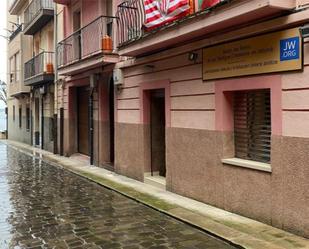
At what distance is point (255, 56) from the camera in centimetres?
711

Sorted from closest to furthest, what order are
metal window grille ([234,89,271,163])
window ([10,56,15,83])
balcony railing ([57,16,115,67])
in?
metal window grille ([234,89,271,163]) → balcony railing ([57,16,115,67]) → window ([10,56,15,83])

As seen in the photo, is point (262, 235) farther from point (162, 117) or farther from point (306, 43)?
point (162, 117)

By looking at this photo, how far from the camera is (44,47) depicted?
23.2 m

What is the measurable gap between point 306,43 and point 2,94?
3962 centimetres

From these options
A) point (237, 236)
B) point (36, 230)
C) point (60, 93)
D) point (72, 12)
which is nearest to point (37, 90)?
point (60, 93)

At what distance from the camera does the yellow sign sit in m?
6.38

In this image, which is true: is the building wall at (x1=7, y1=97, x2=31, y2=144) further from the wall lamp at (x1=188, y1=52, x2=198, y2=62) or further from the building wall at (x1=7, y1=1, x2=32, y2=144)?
the wall lamp at (x1=188, y1=52, x2=198, y2=62)

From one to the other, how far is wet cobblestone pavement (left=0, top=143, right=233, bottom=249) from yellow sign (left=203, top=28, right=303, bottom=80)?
2678 mm

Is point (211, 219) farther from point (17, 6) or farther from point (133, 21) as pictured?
point (17, 6)

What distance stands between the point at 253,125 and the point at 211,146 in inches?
37.2

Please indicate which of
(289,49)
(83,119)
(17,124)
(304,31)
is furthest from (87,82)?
(17,124)

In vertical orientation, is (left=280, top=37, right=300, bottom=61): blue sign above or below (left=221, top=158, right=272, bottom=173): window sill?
above

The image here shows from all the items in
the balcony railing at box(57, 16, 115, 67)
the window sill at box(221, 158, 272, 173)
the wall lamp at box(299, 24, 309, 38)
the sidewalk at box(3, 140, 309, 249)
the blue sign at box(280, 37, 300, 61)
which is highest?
the balcony railing at box(57, 16, 115, 67)

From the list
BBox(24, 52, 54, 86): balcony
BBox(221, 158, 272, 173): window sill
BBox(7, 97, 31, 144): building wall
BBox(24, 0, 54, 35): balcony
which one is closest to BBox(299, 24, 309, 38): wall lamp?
BBox(221, 158, 272, 173): window sill
